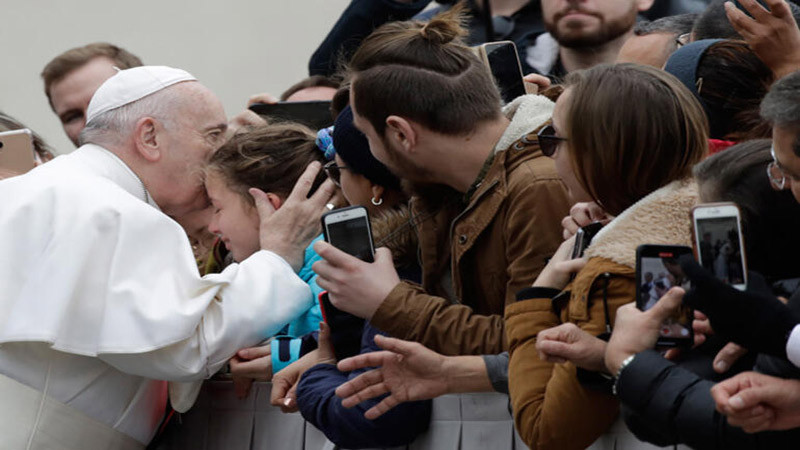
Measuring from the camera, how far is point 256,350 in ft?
14.4

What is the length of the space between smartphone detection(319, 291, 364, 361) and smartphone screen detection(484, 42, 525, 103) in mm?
904

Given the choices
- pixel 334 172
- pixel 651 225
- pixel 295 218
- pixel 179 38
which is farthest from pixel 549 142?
pixel 179 38

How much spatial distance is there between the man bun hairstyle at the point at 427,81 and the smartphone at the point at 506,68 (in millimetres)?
330

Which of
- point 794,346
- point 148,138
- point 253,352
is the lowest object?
point 253,352

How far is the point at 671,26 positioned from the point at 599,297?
200cm

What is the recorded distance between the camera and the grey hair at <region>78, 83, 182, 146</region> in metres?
4.90

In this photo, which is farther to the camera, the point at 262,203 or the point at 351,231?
the point at 262,203

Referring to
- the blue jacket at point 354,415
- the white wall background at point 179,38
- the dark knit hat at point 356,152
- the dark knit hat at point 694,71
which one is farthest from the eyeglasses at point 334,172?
the white wall background at point 179,38

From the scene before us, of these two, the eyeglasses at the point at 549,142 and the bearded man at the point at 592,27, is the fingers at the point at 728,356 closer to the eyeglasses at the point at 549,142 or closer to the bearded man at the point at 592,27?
the eyeglasses at the point at 549,142

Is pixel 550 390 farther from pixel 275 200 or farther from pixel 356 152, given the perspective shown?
pixel 275 200

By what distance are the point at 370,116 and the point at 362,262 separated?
0.47m

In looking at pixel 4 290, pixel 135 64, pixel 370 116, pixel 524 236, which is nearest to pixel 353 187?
pixel 370 116

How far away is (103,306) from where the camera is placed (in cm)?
423

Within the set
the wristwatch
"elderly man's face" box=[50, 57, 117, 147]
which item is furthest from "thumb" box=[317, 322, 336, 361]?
"elderly man's face" box=[50, 57, 117, 147]
